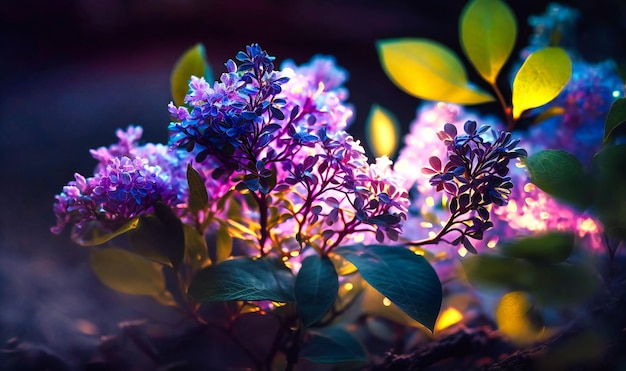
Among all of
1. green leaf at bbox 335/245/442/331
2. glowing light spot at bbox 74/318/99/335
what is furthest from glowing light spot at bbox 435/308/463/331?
glowing light spot at bbox 74/318/99/335

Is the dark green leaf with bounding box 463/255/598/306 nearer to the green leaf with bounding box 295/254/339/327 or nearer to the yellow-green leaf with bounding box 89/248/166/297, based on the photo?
the green leaf with bounding box 295/254/339/327

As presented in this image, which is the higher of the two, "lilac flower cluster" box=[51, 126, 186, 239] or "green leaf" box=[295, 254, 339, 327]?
"lilac flower cluster" box=[51, 126, 186, 239]

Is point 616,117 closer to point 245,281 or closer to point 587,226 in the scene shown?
point 587,226

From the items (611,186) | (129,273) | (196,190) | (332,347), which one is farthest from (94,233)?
(611,186)

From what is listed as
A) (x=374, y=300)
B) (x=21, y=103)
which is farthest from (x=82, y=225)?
(x=21, y=103)

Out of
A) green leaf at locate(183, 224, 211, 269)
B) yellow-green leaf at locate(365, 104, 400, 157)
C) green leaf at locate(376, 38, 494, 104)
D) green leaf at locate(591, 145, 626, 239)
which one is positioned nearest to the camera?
green leaf at locate(591, 145, 626, 239)
